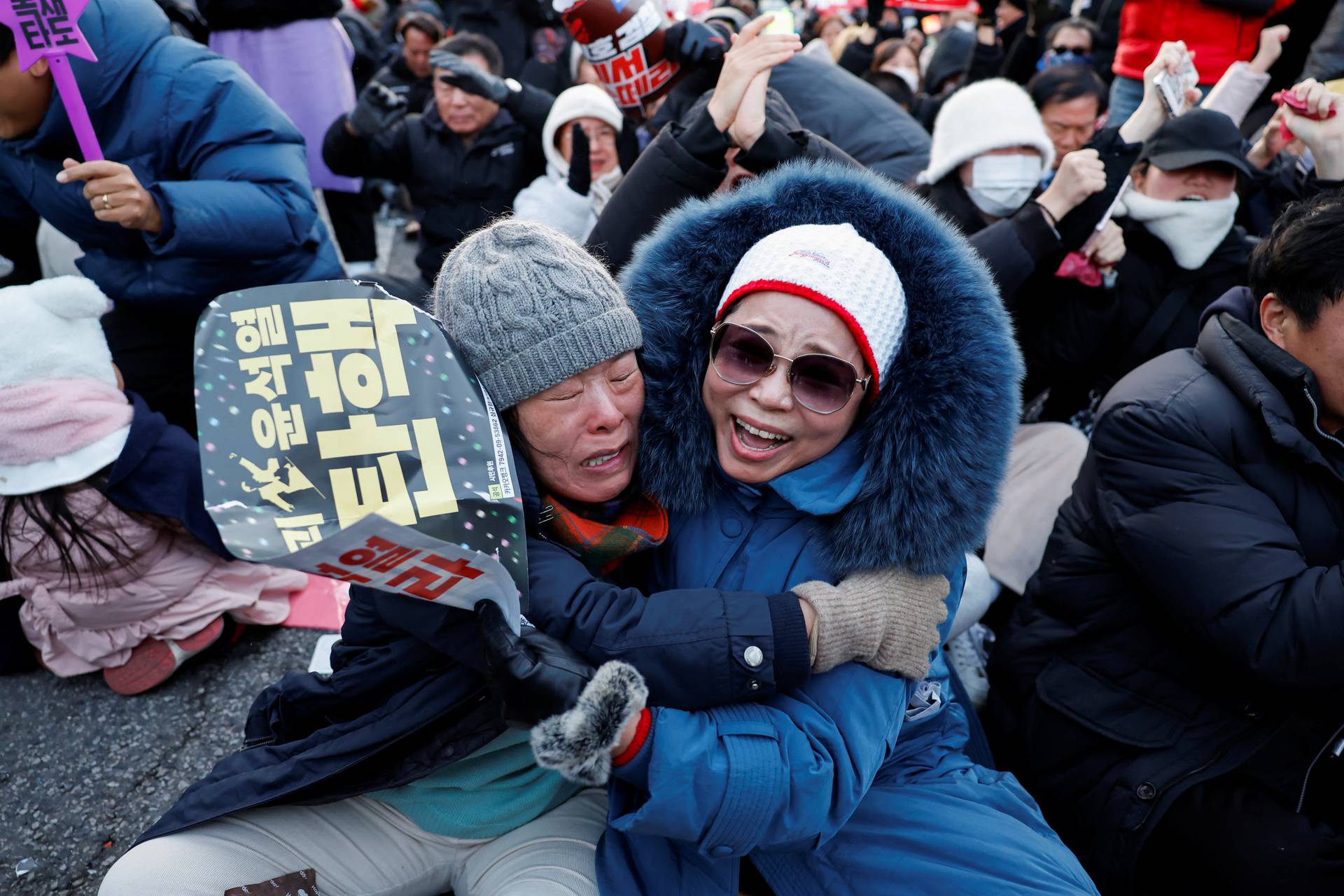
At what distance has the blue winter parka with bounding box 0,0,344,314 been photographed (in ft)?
9.18

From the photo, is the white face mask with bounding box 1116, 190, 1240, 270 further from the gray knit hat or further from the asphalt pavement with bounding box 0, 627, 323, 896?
the asphalt pavement with bounding box 0, 627, 323, 896

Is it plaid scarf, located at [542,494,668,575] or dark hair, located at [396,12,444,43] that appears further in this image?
dark hair, located at [396,12,444,43]

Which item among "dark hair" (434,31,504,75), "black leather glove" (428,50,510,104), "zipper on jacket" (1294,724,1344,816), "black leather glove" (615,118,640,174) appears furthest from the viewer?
"dark hair" (434,31,504,75)

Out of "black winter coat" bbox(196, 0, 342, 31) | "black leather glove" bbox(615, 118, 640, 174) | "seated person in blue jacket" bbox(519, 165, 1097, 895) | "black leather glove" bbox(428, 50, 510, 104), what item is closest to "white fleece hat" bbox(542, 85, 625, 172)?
"black leather glove" bbox(428, 50, 510, 104)

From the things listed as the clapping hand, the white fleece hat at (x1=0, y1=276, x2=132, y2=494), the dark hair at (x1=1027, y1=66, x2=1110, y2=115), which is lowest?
the white fleece hat at (x1=0, y1=276, x2=132, y2=494)

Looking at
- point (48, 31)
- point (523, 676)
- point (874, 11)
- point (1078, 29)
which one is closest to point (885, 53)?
point (1078, 29)

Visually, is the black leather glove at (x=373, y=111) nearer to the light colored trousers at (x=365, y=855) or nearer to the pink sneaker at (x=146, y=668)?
the pink sneaker at (x=146, y=668)

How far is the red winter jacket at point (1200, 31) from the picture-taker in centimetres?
457

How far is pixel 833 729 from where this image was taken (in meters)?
1.59

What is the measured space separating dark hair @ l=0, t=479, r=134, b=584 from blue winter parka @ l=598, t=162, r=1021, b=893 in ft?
5.33

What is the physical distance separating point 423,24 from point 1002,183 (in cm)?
566

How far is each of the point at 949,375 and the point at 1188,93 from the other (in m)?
2.67

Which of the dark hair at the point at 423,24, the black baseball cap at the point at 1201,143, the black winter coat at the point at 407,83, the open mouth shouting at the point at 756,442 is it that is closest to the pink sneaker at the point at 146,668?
the open mouth shouting at the point at 756,442

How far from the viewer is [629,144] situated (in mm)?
4039
